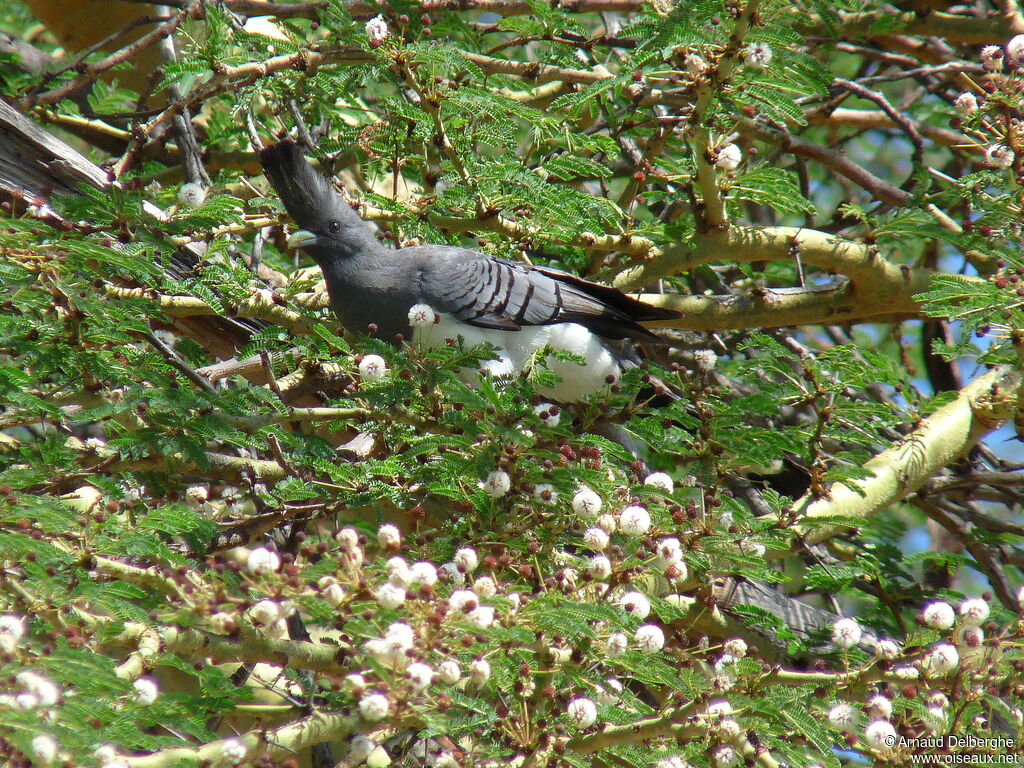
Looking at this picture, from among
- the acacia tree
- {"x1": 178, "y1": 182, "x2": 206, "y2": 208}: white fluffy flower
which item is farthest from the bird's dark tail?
{"x1": 178, "y1": 182, "x2": 206, "y2": 208}: white fluffy flower

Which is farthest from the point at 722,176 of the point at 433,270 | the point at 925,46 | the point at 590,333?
the point at 925,46

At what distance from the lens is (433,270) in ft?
14.6

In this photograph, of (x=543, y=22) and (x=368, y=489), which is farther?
(x=543, y=22)

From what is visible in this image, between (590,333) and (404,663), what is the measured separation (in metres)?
2.82

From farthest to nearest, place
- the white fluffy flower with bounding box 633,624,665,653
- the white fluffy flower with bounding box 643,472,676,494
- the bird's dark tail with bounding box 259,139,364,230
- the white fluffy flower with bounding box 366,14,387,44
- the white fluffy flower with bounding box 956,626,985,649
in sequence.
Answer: the bird's dark tail with bounding box 259,139,364,230 < the white fluffy flower with bounding box 366,14,387,44 < the white fluffy flower with bounding box 643,472,676,494 < the white fluffy flower with bounding box 633,624,665,653 < the white fluffy flower with bounding box 956,626,985,649

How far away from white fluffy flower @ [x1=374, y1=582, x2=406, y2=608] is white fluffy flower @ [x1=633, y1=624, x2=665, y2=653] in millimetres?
771

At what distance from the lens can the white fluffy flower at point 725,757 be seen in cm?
262

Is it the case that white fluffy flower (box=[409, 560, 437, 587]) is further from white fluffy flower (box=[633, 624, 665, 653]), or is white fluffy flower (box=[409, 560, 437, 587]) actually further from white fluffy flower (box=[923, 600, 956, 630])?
white fluffy flower (box=[923, 600, 956, 630])

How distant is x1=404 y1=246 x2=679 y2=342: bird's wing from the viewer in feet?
14.5

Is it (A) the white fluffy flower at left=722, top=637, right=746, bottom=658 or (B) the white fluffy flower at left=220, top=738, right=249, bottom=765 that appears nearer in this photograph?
(B) the white fluffy flower at left=220, top=738, right=249, bottom=765

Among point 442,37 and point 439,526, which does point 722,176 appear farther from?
point 439,526

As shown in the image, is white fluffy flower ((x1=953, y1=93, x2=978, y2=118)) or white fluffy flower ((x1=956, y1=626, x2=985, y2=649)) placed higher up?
white fluffy flower ((x1=953, y1=93, x2=978, y2=118))

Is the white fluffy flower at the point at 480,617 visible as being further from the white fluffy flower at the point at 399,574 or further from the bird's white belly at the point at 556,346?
the bird's white belly at the point at 556,346

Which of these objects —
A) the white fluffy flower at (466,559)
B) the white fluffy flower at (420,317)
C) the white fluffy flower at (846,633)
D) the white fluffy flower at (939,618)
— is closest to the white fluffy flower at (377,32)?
the white fluffy flower at (420,317)
